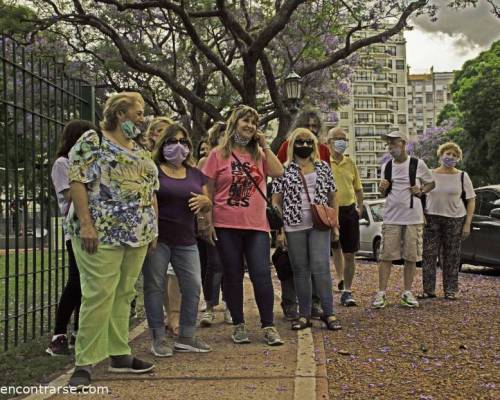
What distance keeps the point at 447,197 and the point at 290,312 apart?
249 cm

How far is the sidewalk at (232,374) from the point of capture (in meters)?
4.32

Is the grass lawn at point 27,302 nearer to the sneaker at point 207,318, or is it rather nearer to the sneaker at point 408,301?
the sneaker at point 207,318

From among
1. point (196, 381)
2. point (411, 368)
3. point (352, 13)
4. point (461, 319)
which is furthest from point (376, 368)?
point (352, 13)

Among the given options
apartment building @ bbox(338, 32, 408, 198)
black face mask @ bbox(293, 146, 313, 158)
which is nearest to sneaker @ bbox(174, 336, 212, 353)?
black face mask @ bbox(293, 146, 313, 158)

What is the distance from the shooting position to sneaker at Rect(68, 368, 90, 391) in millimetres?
4414

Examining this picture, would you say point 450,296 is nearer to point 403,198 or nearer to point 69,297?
point 403,198

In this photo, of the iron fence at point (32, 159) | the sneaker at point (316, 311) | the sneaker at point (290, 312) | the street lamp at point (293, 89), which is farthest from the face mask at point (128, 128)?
the street lamp at point (293, 89)

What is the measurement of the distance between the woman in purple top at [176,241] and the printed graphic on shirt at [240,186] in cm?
31

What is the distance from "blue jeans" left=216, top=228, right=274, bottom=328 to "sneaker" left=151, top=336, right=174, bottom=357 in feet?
2.27

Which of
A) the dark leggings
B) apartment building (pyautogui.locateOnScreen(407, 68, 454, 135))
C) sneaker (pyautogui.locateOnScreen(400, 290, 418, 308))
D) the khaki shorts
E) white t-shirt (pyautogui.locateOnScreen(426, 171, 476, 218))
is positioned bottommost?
sneaker (pyautogui.locateOnScreen(400, 290, 418, 308))

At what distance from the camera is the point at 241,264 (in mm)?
5930

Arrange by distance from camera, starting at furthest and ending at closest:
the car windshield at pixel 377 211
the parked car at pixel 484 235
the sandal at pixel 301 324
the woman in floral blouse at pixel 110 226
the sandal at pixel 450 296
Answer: the car windshield at pixel 377 211, the parked car at pixel 484 235, the sandal at pixel 450 296, the sandal at pixel 301 324, the woman in floral blouse at pixel 110 226

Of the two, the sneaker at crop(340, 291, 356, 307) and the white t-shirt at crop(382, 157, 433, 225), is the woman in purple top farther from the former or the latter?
the white t-shirt at crop(382, 157, 433, 225)

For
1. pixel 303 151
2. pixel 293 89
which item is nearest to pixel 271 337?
pixel 303 151
